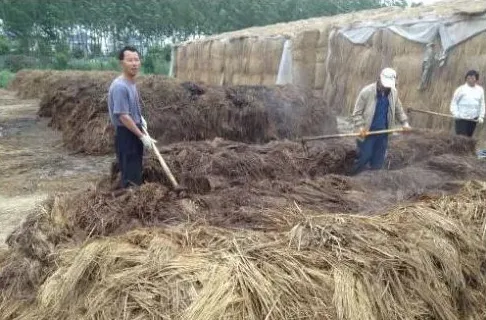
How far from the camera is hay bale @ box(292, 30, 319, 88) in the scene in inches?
536

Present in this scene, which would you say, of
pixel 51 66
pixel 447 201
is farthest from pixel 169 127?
pixel 51 66

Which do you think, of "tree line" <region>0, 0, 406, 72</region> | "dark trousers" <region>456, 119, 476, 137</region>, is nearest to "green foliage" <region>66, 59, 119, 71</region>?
"tree line" <region>0, 0, 406, 72</region>

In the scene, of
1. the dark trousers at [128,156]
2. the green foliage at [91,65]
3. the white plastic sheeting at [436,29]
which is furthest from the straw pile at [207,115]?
the green foliage at [91,65]

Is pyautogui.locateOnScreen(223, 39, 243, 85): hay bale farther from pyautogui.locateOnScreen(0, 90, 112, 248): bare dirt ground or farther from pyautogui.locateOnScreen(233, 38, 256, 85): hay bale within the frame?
pyautogui.locateOnScreen(0, 90, 112, 248): bare dirt ground

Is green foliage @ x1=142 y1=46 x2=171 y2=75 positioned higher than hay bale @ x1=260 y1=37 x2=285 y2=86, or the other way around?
hay bale @ x1=260 y1=37 x2=285 y2=86

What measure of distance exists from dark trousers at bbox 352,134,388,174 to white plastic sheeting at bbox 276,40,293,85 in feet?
29.4

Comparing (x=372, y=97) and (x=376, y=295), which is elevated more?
(x=372, y=97)

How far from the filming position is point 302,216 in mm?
2783

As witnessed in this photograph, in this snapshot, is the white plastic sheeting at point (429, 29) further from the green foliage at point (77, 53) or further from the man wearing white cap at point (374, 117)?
the green foliage at point (77, 53)

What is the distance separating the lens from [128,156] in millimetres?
4113

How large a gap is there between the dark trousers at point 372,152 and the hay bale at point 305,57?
8.36m

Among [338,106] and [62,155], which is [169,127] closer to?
[62,155]

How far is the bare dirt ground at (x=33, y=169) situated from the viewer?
17.2 ft

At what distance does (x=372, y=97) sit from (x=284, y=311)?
364 cm
